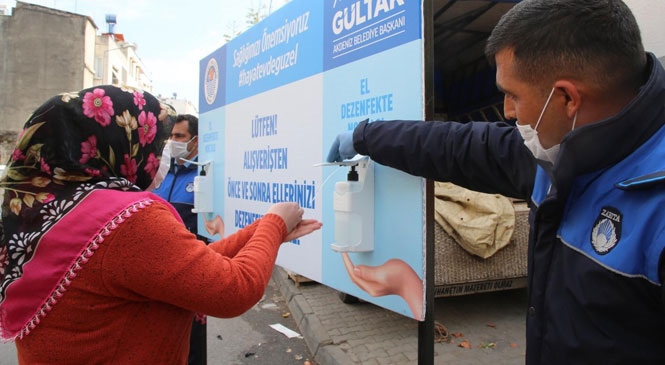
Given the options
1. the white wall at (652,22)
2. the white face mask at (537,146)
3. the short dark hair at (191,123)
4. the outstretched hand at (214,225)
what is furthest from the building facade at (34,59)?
the white face mask at (537,146)

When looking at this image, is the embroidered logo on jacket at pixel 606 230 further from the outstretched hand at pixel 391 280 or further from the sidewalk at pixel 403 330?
the sidewalk at pixel 403 330

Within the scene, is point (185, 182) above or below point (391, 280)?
above

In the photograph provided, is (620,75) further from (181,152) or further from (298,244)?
(181,152)

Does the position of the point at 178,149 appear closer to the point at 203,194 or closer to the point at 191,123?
the point at 191,123

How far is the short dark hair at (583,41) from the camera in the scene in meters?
0.89

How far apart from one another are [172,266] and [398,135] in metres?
0.78

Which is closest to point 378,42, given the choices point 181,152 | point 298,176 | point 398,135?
point 398,135

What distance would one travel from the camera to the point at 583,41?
2.99ft

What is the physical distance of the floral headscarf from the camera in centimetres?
108

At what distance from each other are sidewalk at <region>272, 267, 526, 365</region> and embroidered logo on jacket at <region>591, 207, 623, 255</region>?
2639mm

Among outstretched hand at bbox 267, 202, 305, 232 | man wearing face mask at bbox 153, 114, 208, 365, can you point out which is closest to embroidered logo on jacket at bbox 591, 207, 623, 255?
outstretched hand at bbox 267, 202, 305, 232

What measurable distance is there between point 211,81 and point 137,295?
2.14m

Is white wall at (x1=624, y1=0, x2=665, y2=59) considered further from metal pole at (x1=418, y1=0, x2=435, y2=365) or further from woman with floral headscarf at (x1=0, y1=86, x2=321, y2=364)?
woman with floral headscarf at (x1=0, y1=86, x2=321, y2=364)

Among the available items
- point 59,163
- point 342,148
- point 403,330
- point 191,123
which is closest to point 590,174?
point 342,148
